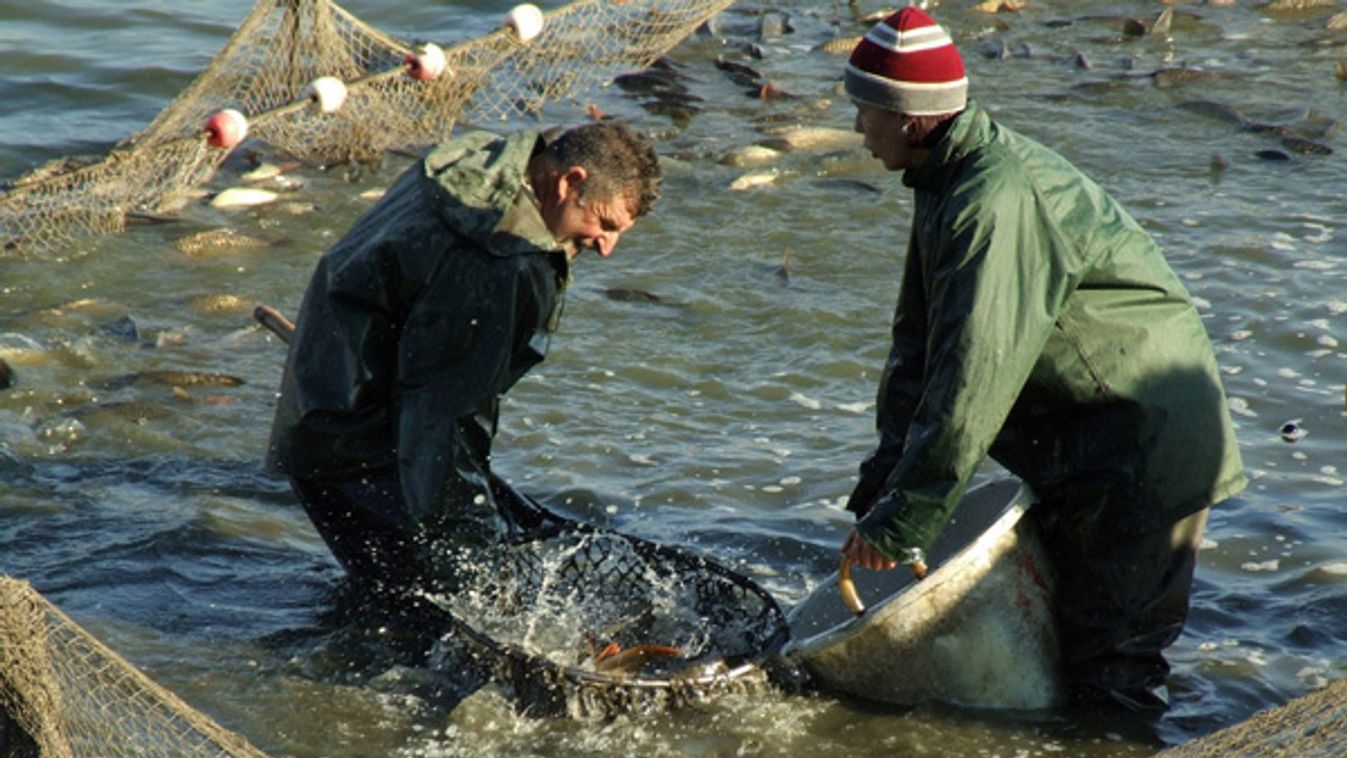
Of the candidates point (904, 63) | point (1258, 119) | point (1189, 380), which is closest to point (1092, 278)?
point (1189, 380)

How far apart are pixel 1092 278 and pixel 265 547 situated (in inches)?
117

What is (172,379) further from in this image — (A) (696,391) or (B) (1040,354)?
(B) (1040,354)

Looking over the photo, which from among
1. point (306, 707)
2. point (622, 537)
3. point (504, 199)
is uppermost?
point (504, 199)

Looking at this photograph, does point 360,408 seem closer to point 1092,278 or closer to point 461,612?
point 461,612

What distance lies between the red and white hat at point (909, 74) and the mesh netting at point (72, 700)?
209cm

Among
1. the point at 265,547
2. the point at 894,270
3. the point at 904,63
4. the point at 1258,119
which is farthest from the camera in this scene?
the point at 1258,119

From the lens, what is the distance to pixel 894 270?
822cm

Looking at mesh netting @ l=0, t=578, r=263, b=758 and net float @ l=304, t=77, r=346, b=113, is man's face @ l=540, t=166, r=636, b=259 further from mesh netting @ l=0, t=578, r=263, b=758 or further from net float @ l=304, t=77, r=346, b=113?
net float @ l=304, t=77, r=346, b=113

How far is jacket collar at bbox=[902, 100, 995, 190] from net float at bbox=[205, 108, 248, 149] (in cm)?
430

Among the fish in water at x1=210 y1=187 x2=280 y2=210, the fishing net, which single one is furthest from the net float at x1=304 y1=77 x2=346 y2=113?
the fish in water at x1=210 y1=187 x2=280 y2=210

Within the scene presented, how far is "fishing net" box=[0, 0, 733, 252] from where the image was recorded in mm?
7727

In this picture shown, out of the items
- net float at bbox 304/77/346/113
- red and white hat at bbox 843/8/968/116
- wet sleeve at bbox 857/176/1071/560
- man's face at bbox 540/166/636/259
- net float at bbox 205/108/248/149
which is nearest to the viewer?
wet sleeve at bbox 857/176/1071/560

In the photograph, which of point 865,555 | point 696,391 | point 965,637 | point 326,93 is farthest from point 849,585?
point 326,93

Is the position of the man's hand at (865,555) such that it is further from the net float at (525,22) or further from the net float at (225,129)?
the net float at (525,22)
